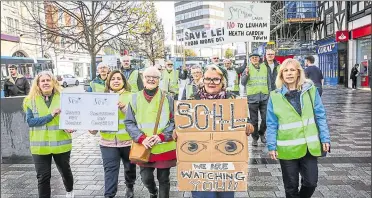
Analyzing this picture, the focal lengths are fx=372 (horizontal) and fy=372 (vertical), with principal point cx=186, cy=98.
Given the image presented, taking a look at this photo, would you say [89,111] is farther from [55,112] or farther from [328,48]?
[328,48]

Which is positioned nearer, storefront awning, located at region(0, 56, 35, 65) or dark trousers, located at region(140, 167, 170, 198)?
dark trousers, located at region(140, 167, 170, 198)

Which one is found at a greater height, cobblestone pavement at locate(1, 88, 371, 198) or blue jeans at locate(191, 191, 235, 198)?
blue jeans at locate(191, 191, 235, 198)

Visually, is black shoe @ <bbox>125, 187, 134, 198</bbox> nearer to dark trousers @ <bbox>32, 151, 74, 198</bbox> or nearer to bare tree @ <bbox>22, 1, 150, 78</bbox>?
dark trousers @ <bbox>32, 151, 74, 198</bbox>

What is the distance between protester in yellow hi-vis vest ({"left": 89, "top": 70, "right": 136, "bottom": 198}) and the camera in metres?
4.60

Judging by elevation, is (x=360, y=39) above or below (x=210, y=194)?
above

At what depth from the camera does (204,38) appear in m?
11.7

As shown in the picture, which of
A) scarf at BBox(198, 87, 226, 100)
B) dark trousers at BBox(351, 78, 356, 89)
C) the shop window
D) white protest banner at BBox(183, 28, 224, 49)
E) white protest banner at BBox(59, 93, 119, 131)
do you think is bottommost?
dark trousers at BBox(351, 78, 356, 89)


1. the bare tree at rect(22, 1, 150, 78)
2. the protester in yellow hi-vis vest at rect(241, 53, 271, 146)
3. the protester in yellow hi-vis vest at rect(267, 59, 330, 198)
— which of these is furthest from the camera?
the bare tree at rect(22, 1, 150, 78)

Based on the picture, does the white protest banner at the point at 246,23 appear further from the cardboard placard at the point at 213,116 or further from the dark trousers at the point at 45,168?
the cardboard placard at the point at 213,116

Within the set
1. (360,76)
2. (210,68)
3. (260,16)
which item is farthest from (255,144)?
(360,76)

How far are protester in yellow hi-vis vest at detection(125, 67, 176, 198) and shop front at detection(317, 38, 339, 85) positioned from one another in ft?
82.3

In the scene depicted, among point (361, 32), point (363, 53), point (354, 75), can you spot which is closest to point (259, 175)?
point (361, 32)

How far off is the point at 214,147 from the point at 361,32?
71.6 feet

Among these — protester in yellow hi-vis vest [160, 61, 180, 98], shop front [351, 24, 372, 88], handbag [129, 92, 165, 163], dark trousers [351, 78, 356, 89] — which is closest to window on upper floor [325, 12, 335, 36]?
shop front [351, 24, 372, 88]
